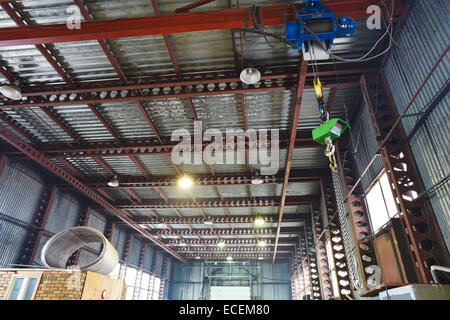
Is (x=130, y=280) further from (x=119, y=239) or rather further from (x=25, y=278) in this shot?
(x=25, y=278)

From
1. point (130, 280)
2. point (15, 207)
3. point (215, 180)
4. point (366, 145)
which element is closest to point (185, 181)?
point (215, 180)

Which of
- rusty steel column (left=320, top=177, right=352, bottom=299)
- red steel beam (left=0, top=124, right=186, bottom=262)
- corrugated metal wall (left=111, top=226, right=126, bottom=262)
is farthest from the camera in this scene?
corrugated metal wall (left=111, top=226, right=126, bottom=262)

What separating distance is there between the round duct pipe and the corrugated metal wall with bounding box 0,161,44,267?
167 inches

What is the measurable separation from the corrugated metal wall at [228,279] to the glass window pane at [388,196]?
3286 centimetres

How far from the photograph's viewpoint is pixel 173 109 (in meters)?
11.8

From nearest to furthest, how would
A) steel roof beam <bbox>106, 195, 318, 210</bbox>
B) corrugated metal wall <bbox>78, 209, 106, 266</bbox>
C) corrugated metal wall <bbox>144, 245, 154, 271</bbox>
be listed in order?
1. corrugated metal wall <bbox>78, 209, 106, 266</bbox>
2. steel roof beam <bbox>106, 195, 318, 210</bbox>
3. corrugated metal wall <bbox>144, 245, 154, 271</bbox>

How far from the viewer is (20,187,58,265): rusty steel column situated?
49.0 ft

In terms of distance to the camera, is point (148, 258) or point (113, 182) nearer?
point (113, 182)

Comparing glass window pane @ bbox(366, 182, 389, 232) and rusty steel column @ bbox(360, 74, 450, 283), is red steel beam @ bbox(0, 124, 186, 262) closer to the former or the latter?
rusty steel column @ bbox(360, 74, 450, 283)

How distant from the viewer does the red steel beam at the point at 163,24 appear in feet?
22.0

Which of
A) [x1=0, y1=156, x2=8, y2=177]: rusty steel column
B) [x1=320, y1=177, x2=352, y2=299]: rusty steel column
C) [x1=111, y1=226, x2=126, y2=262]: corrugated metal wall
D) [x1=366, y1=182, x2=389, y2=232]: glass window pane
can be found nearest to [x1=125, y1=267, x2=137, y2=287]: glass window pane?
[x1=111, y1=226, x2=126, y2=262]: corrugated metal wall

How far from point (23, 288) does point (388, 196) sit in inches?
492

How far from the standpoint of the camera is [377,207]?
9.86 m

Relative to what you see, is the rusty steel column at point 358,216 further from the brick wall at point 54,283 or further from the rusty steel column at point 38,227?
the rusty steel column at point 38,227
